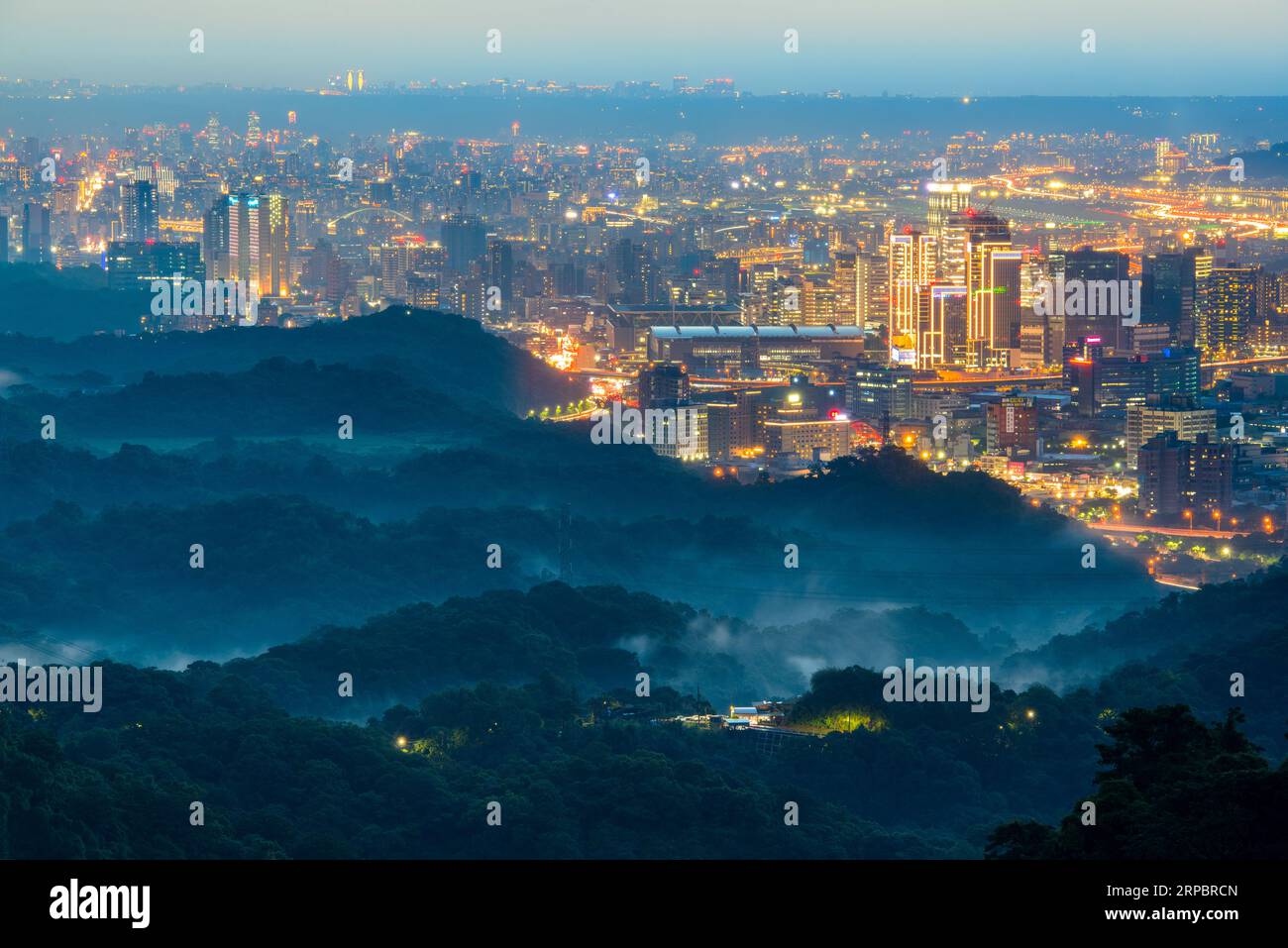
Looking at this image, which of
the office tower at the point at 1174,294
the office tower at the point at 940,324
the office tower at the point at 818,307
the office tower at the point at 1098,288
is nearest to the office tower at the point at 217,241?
the office tower at the point at 818,307

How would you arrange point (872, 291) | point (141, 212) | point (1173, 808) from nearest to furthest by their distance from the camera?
1. point (1173, 808)
2. point (872, 291)
3. point (141, 212)

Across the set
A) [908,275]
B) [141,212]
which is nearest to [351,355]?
[908,275]

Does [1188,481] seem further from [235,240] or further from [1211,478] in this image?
[235,240]

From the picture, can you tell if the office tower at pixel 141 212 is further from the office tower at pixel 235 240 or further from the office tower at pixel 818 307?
the office tower at pixel 818 307

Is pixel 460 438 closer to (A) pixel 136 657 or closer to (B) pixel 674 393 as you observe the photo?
(B) pixel 674 393

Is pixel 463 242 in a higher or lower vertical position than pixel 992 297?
higher
